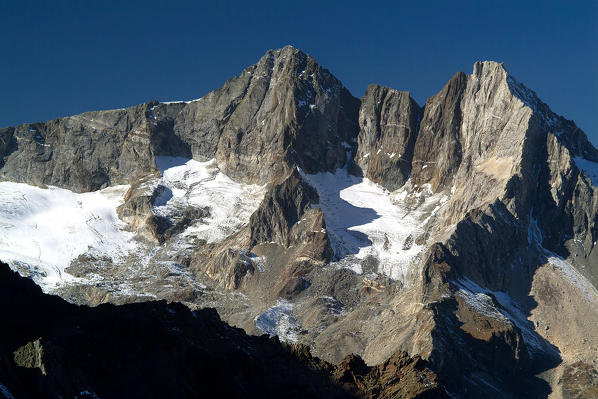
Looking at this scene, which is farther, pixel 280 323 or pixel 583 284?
pixel 583 284

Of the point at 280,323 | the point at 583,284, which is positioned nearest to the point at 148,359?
the point at 280,323

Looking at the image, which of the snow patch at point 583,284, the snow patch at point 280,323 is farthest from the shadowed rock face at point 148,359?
the snow patch at point 583,284

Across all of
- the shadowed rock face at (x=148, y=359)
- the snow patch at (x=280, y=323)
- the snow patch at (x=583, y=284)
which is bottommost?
the shadowed rock face at (x=148, y=359)

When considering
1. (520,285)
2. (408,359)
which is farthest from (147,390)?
(520,285)

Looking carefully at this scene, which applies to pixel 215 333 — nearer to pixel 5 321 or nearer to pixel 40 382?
pixel 5 321

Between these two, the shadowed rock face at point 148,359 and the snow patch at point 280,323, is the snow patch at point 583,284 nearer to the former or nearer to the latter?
the snow patch at point 280,323

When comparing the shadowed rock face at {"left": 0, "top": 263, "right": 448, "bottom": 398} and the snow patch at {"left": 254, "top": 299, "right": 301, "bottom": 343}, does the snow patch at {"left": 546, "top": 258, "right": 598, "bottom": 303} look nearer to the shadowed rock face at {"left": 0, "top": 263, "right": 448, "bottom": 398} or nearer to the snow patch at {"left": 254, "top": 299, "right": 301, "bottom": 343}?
the snow patch at {"left": 254, "top": 299, "right": 301, "bottom": 343}

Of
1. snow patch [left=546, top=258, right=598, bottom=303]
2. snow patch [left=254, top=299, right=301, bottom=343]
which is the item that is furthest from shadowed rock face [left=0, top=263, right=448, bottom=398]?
snow patch [left=546, top=258, right=598, bottom=303]

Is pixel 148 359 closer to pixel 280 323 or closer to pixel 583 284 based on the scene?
pixel 280 323
